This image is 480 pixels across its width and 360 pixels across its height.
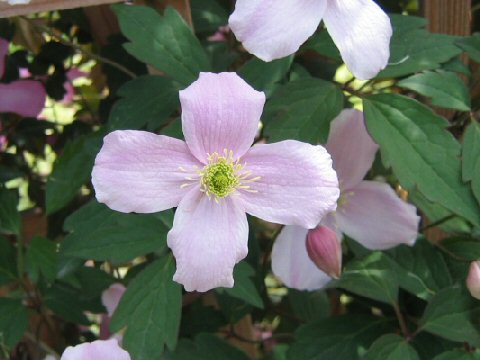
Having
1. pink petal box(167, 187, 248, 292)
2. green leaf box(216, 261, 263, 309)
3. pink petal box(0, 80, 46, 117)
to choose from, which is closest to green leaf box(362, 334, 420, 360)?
green leaf box(216, 261, 263, 309)

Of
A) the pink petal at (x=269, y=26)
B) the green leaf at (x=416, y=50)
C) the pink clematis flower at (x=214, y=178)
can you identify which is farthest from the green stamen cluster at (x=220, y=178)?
the green leaf at (x=416, y=50)

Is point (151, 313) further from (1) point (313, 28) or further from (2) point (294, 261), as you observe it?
(1) point (313, 28)

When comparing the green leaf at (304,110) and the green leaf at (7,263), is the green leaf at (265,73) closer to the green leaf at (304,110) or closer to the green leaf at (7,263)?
the green leaf at (304,110)

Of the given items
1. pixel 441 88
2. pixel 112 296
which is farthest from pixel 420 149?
pixel 112 296

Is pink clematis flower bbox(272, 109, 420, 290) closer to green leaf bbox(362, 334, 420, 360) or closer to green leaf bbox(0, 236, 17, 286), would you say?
green leaf bbox(362, 334, 420, 360)

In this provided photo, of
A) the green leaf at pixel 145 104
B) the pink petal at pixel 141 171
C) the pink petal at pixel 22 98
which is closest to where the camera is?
the pink petal at pixel 141 171
